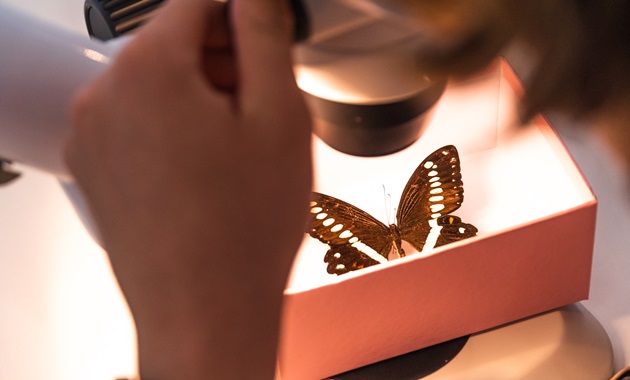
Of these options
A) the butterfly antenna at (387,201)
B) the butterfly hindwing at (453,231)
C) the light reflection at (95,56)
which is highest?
the light reflection at (95,56)

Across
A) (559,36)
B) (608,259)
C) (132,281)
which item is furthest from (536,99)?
(608,259)

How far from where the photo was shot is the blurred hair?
0.14 meters

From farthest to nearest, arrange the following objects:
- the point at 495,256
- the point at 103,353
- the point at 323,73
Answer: the point at 103,353, the point at 495,256, the point at 323,73

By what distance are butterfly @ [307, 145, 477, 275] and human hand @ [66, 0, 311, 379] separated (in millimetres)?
300

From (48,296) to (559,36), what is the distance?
0.56m

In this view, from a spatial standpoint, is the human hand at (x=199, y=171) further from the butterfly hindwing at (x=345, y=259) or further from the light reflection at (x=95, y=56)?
the butterfly hindwing at (x=345, y=259)

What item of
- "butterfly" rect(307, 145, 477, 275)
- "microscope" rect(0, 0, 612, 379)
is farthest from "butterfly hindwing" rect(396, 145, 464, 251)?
"microscope" rect(0, 0, 612, 379)

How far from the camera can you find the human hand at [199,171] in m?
0.20

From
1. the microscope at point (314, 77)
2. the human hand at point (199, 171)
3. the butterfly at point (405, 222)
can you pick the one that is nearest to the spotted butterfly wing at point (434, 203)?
the butterfly at point (405, 222)

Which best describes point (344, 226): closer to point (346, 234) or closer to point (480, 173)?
point (346, 234)

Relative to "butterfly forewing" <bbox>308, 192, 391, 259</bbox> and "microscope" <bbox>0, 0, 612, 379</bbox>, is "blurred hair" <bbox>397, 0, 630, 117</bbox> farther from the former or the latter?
"butterfly forewing" <bbox>308, 192, 391, 259</bbox>

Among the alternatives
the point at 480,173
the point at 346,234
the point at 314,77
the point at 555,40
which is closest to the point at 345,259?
the point at 346,234

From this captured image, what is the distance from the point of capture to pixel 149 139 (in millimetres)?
198

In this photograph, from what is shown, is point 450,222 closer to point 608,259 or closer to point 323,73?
point 608,259
